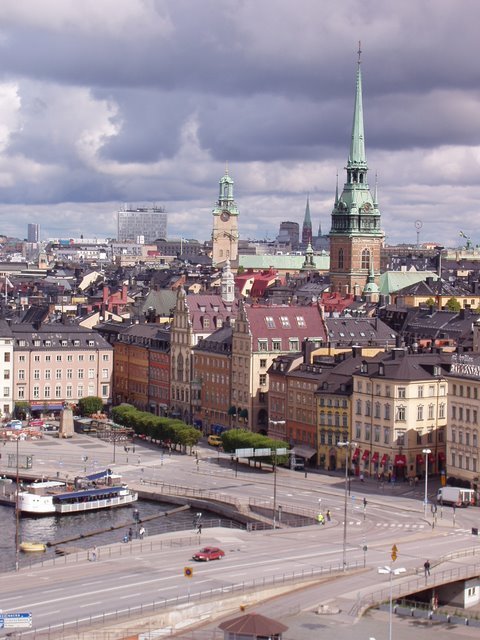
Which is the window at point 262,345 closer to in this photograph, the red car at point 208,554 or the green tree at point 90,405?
the green tree at point 90,405

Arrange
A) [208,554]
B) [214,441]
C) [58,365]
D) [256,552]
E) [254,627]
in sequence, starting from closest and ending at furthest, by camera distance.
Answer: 1. [254,627]
2. [208,554]
3. [256,552]
4. [214,441]
5. [58,365]

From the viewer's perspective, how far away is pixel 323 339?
6142 inches

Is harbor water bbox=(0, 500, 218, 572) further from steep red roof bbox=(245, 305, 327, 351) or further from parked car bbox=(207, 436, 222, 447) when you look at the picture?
steep red roof bbox=(245, 305, 327, 351)

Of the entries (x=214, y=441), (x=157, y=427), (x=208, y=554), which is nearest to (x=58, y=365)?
(x=157, y=427)

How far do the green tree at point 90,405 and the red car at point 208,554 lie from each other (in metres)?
80.3

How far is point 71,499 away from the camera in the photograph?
124 m

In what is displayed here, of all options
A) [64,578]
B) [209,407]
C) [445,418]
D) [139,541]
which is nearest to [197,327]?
[209,407]

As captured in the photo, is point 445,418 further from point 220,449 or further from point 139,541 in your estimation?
point 139,541

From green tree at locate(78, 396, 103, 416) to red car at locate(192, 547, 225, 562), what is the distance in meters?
80.3

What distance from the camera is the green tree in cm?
17111

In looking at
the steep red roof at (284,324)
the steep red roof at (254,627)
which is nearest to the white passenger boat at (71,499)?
the steep red roof at (284,324)

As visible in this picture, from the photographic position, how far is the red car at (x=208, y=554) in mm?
90625

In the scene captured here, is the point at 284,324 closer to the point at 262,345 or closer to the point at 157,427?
the point at 262,345

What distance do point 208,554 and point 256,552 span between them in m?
4.19
